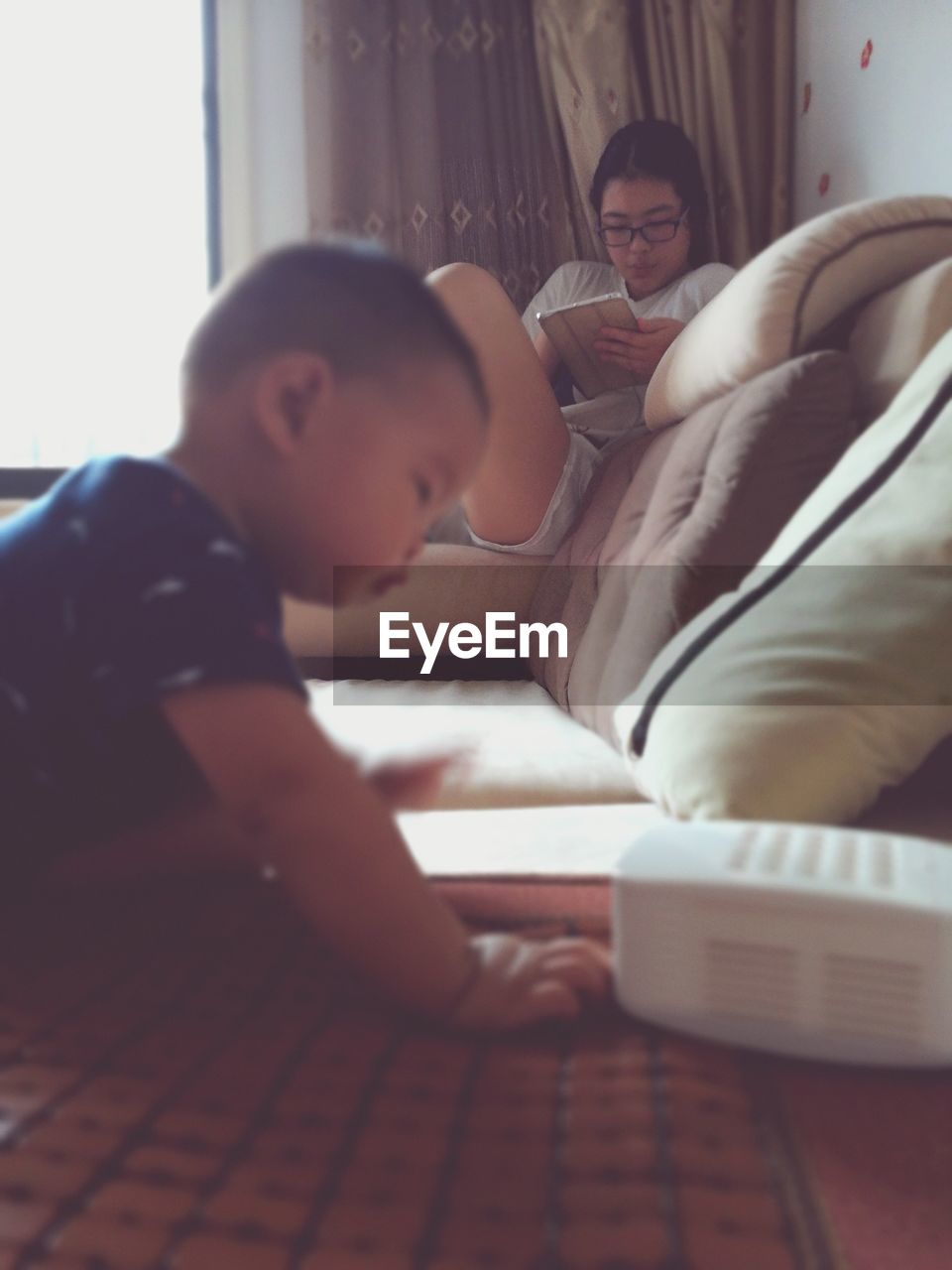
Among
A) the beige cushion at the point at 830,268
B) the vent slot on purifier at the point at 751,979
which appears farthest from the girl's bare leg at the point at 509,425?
the vent slot on purifier at the point at 751,979

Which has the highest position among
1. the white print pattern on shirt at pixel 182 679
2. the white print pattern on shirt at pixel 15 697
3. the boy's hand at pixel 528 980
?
the white print pattern on shirt at pixel 182 679

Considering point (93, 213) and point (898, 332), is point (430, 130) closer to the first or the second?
point (93, 213)

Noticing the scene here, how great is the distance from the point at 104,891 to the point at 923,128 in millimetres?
1787

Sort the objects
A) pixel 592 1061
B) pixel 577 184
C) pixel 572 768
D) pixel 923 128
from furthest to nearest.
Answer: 1. pixel 577 184
2. pixel 923 128
3. pixel 572 768
4. pixel 592 1061

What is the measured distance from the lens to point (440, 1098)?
418 mm

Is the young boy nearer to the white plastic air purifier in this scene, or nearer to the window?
the white plastic air purifier

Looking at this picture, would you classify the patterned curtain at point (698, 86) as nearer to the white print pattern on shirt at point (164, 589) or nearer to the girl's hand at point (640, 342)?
the girl's hand at point (640, 342)

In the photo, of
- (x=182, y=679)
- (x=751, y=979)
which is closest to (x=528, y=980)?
(x=751, y=979)

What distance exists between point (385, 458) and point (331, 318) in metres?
0.08

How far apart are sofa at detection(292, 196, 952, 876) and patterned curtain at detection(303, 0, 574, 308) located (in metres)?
1.17

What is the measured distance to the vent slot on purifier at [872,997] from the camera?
438 millimetres

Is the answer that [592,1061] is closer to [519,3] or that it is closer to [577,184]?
[577,184]

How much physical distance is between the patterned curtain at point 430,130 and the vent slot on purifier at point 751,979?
2.39 m

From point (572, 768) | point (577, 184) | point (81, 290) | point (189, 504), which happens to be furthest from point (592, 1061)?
point (81, 290)
